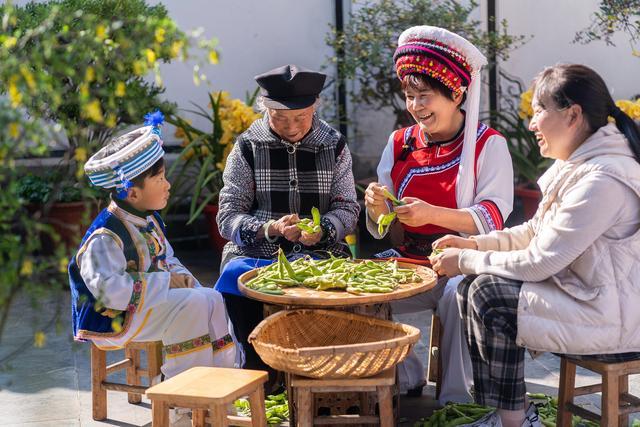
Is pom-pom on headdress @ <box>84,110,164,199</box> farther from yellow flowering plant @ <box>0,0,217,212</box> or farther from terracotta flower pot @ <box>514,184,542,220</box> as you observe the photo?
terracotta flower pot @ <box>514,184,542,220</box>

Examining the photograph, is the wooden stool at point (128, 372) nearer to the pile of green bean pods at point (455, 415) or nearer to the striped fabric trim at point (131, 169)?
the striped fabric trim at point (131, 169)

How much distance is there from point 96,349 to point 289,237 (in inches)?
40.3

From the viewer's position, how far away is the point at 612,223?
3.45 meters

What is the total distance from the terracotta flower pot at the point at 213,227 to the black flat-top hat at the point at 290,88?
10.3ft

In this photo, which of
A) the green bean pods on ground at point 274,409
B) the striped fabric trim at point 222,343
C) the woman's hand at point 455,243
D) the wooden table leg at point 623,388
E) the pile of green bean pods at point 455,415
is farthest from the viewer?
the green bean pods on ground at point 274,409

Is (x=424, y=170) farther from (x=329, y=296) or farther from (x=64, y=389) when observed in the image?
(x=64, y=389)

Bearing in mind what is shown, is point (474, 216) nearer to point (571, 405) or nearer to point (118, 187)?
point (571, 405)

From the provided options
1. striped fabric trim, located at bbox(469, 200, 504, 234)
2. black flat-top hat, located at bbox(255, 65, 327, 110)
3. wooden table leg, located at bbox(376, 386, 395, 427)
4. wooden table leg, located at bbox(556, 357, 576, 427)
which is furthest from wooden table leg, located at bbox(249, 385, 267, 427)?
black flat-top hat, located at bbox(255, 65, 327, 110)

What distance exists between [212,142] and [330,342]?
150 inches

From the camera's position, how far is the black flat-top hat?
454 cm

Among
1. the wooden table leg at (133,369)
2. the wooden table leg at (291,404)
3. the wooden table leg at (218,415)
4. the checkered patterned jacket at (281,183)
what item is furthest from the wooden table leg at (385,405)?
the wooden table leg at (133,369)

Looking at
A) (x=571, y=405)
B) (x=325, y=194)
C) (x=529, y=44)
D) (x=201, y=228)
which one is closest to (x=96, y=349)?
(x=325, y=194)

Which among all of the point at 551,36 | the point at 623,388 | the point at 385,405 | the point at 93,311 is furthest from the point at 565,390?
the point at 551,36

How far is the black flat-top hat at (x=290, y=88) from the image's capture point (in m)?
4.54
